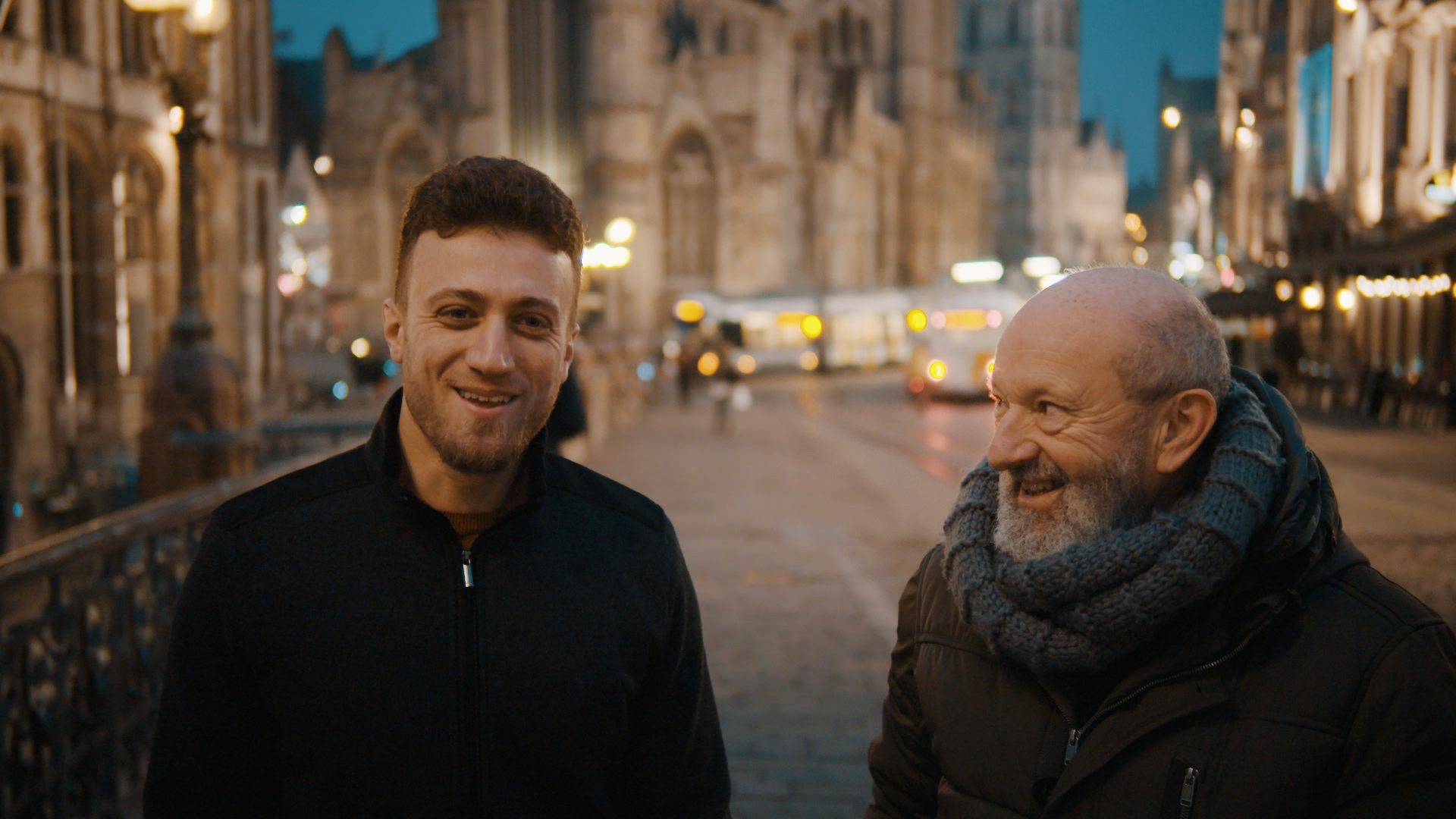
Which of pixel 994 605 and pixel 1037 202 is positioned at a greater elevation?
pixel 1037 202

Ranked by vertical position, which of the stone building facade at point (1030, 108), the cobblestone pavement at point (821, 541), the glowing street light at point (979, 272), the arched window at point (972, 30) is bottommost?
the cobblestone pavement at point (821, 541)

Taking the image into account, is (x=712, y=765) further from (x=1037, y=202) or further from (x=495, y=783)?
(x=1037, y=202)

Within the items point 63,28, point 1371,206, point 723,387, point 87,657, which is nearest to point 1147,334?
point 87,657

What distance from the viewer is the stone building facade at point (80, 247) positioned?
596 cm

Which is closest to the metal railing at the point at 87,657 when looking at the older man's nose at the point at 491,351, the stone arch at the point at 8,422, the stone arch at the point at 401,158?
the stone arch at the point at 8,422

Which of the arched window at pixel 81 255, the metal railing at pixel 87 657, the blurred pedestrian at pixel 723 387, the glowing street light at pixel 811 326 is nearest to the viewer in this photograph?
the metal railing at pixel 87 657

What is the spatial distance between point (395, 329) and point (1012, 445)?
107 cm

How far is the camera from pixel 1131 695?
201 centimetres

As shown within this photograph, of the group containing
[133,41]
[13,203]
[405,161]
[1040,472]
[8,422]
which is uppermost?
[405,161]

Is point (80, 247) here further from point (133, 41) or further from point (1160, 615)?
point (1160, 615)

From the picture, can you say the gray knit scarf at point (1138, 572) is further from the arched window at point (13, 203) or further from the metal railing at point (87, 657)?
the arched window at point (13, 203)

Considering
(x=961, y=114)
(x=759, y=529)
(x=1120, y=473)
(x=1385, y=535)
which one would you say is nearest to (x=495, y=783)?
(x=1120, y=473)

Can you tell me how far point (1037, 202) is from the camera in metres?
110

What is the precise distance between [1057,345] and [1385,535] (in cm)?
1047
